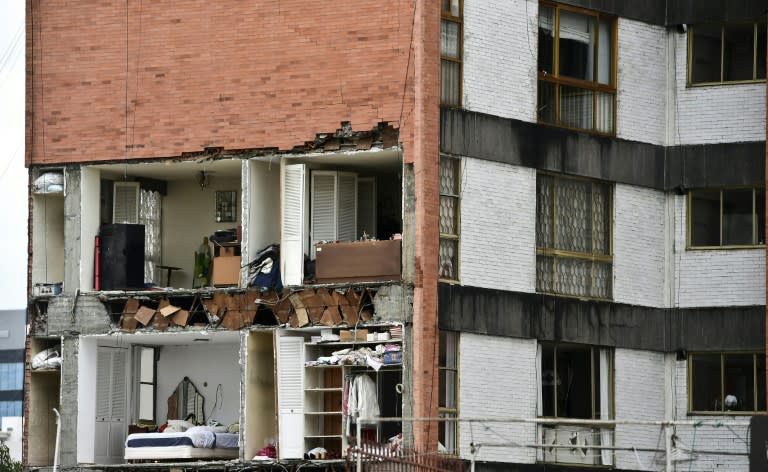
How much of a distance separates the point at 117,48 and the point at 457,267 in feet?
28.4

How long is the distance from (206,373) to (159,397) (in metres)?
1.23

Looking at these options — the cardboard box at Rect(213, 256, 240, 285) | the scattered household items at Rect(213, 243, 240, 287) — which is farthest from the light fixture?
the cardboard box at Rect(213, 256, 240, 285)

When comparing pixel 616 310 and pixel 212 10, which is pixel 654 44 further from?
pixel 212 10

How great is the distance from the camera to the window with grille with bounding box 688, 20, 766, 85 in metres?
39.4

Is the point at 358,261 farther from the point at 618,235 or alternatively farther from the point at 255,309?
the point at 618,235

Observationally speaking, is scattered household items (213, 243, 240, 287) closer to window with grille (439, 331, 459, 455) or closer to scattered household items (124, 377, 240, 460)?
scattered household items (124, 377, 240, 460)

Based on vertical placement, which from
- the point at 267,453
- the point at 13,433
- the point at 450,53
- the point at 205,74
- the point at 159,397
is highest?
the point at 450,53

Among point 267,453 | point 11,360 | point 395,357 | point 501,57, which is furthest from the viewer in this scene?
point 11,360

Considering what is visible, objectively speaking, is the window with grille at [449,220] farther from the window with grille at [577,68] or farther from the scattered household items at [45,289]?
the scattered household items at [45,289]

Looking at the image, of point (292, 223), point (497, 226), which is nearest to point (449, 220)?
point (497, 226)

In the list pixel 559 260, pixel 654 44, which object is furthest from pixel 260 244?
pixel 654 44

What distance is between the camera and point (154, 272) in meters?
40.1

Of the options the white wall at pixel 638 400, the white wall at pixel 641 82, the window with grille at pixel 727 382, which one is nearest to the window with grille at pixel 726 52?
the white wall at pixel 641 82

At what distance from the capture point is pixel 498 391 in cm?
3622
